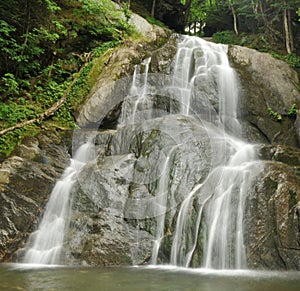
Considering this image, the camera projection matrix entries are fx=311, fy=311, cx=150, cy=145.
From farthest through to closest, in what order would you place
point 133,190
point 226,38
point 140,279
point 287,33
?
point 226,38, point 287,33, point 133,190, point 140,279

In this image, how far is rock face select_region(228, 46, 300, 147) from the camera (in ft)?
34.5

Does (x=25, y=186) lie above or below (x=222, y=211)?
above

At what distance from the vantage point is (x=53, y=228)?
22.5ft

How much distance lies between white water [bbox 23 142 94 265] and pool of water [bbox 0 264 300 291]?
1.88 ft

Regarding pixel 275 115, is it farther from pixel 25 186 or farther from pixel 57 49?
pixel 57 49

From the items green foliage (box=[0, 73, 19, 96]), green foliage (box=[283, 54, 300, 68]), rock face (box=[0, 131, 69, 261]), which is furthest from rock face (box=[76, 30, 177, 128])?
green foliage (box=[283, 54, 300, 68])

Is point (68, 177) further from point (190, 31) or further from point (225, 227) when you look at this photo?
point (190, 31)

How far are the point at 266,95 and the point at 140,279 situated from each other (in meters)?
8.72

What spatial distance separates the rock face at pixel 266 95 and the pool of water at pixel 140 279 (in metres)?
6.18

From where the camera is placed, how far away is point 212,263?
5621mm

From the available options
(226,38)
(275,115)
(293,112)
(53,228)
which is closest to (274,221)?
(53,228)

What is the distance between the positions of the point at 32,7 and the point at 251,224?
Result: 10.5 meters

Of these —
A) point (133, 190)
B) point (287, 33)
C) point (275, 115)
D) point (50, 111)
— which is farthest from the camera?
point (287, 33)

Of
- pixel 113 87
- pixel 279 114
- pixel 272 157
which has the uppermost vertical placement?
pixel 113 87
